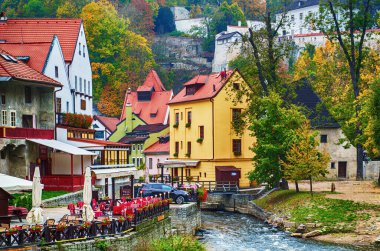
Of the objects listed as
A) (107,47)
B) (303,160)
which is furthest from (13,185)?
(107,47)

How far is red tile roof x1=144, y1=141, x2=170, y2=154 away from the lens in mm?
89438

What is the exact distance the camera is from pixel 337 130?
8062 centimetres

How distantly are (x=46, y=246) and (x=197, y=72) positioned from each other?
14180 centimetres

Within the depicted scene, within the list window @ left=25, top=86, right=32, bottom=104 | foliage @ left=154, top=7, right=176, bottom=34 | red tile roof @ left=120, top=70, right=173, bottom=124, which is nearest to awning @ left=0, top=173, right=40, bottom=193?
window @ left=25, top=86, right=32, bottom=104

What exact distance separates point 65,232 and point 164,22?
557 feet

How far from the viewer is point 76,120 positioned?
60.6 meters

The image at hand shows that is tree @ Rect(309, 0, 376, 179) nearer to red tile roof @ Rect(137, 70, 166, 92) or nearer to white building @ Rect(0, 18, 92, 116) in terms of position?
white building @ Rect(0, 18, 92, 116)

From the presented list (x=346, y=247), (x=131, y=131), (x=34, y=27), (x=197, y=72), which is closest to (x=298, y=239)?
(x=346, y=247)

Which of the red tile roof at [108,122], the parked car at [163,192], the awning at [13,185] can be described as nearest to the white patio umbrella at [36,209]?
the awning at [13,185]

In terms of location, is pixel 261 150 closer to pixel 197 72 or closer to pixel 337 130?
pixel 337 130

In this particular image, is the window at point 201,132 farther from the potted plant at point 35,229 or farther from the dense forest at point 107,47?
the potted plant at point 35,229

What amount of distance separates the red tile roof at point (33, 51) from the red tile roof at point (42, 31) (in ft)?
15.6

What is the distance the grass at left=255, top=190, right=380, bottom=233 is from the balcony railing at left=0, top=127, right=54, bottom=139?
15.8 meters

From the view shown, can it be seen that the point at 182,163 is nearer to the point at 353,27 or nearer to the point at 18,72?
the point at 353,27
